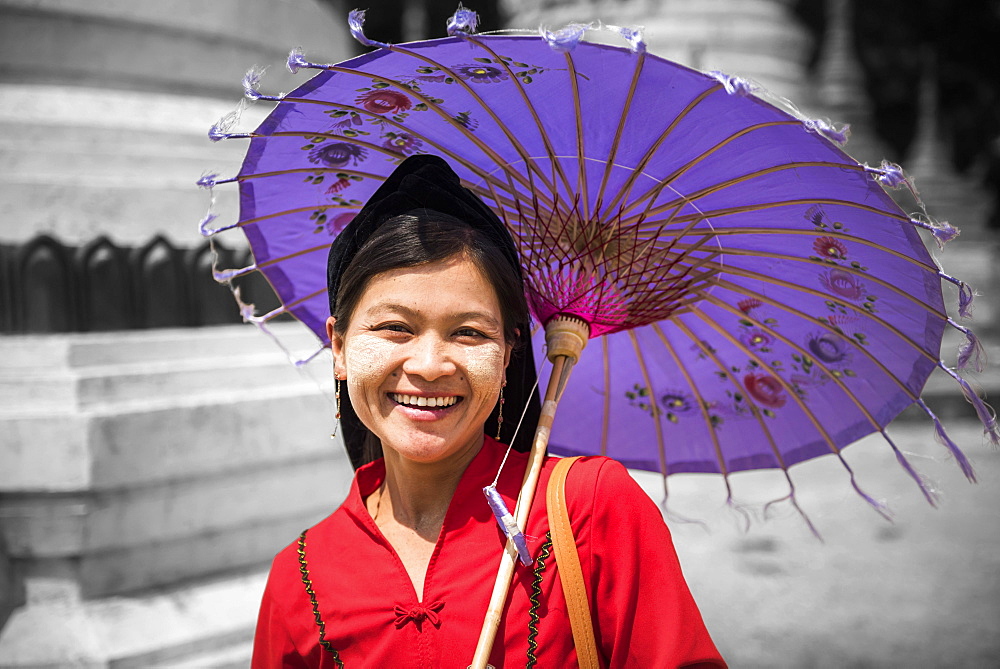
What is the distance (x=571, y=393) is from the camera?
7.40 ft

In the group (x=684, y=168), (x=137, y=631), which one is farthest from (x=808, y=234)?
(x=137, y=631)

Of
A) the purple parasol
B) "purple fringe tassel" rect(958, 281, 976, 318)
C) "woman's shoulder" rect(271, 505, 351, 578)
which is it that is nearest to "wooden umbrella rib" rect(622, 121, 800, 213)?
the purple parasol

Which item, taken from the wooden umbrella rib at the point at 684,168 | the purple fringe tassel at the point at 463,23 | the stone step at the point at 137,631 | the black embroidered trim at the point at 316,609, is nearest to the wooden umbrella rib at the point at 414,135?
the wooden umbrella rib at the point at 684,168

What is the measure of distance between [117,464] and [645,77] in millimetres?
2528

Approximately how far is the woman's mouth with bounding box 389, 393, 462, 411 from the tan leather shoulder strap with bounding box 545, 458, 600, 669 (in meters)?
0.26

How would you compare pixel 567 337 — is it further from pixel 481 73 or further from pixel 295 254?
pixel 295 254

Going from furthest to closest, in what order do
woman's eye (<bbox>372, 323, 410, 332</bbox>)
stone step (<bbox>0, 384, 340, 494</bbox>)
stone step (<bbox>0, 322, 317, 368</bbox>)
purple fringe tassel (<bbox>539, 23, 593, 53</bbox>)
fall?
1. stone step (<bbox>0, 322, 317, 368</bbox>)
2. stone step (<bbox>0, 384, 340, 494</bbox>)
3. woman's eye (<bbox>372, 323, 410, 332</bbox>)
4. purple fringe tassel (<bbox>539, 23, 593, 53</bbox>)

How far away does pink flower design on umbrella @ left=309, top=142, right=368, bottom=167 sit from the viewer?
196 centimetres

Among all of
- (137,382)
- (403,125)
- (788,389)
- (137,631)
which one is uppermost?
(403,125)

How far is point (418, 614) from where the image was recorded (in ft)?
5.22

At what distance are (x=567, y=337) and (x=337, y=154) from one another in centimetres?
67

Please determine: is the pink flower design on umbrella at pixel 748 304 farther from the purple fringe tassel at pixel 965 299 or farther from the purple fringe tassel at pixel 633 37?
the purple fringe tassel at pixel 633 37

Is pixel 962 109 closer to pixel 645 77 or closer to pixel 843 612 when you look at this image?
pixel 843 612

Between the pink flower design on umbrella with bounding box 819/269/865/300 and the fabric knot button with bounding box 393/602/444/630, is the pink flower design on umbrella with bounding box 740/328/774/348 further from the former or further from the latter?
the fabric knot button with bounding box 393/602/444/630
